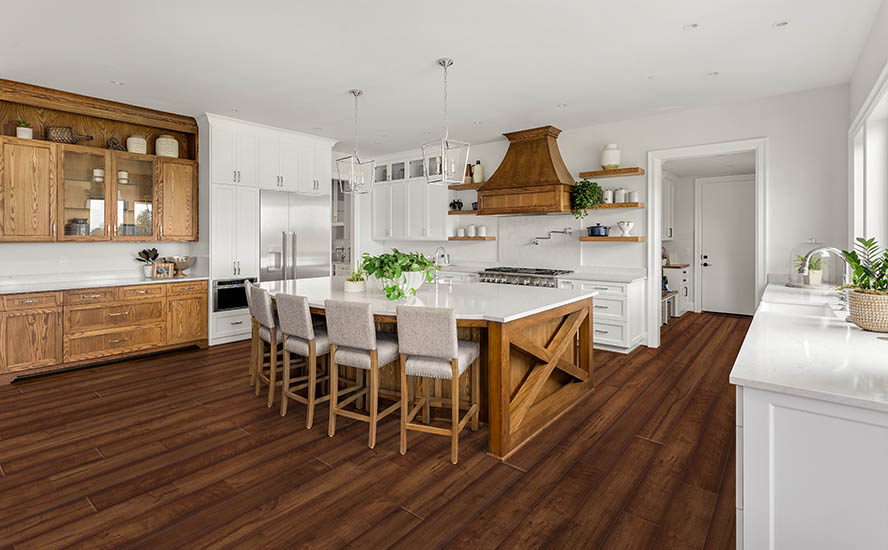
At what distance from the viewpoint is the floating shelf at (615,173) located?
210 inches

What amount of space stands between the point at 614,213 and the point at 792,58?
7.69 ft

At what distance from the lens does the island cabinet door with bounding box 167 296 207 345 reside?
5082 mm

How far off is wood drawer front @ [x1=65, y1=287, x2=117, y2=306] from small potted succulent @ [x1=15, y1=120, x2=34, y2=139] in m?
1.57

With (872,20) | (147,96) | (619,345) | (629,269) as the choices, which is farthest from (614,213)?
(147,96)

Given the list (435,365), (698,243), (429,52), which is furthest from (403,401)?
(698,243)

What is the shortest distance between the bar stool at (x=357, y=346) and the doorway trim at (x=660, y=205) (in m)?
3.77

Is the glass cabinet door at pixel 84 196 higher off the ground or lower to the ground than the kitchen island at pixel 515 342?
higher

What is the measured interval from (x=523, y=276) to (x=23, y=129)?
538 centimetres

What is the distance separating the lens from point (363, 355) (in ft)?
9.37

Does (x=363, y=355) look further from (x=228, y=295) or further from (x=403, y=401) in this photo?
(x=228, y=295)

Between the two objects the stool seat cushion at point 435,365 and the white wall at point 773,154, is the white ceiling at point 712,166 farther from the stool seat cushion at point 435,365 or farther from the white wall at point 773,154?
the stool seat cushion at point 435,365

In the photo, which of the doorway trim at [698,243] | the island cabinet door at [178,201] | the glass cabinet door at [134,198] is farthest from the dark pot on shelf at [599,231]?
the glass cabinet door at [134,198]

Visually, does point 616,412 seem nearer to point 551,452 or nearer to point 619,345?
point 551,452

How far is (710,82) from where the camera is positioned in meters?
4.18
